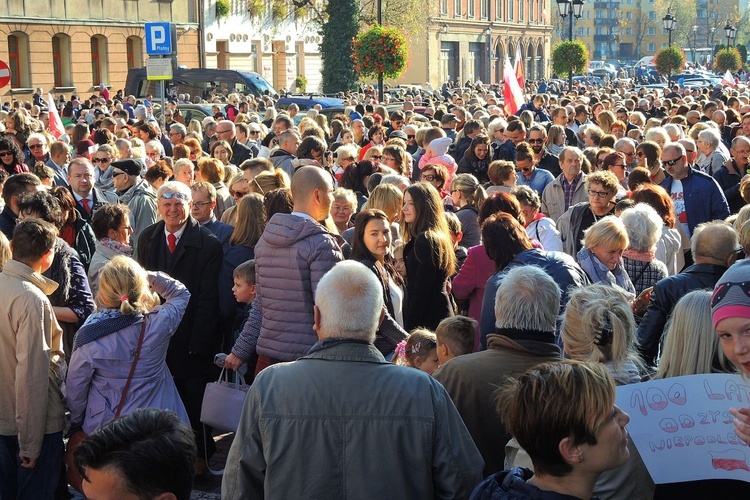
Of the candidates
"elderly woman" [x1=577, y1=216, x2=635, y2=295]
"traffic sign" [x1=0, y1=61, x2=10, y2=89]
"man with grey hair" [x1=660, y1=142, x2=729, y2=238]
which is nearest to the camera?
"elderly woman" [x1=577, y1=216, x2=635, y2=295]

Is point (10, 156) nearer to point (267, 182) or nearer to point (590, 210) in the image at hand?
point (267, 182)

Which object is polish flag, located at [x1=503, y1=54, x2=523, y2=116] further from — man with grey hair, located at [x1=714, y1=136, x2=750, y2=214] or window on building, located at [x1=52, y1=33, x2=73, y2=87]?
window on building, located at [x1=52, y1=33, x2=73, y2=87]

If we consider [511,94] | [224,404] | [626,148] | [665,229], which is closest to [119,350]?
[224,404]

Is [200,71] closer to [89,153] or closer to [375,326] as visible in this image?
[89,153]

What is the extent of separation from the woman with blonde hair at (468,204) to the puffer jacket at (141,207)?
94.4 inches

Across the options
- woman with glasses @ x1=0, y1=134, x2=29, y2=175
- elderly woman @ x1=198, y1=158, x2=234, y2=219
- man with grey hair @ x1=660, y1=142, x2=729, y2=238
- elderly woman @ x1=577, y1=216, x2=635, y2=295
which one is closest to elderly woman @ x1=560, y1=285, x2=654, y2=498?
elderly woman @ x1=577, y1=216, x2=635, y2=295

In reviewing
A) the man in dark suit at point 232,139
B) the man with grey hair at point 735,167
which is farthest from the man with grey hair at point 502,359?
the man in dark suit at point 232,139

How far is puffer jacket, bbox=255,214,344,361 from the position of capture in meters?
5.55

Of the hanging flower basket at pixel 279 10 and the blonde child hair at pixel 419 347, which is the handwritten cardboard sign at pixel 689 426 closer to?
the blonde child hair at pixel 419 347

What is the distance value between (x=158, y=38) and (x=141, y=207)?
25.6ft

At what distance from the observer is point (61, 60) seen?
42219 mm

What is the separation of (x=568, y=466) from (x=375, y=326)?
1.04 metres

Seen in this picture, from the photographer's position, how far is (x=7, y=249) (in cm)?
558

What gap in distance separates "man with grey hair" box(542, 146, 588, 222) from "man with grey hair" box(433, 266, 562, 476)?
17.9ft
